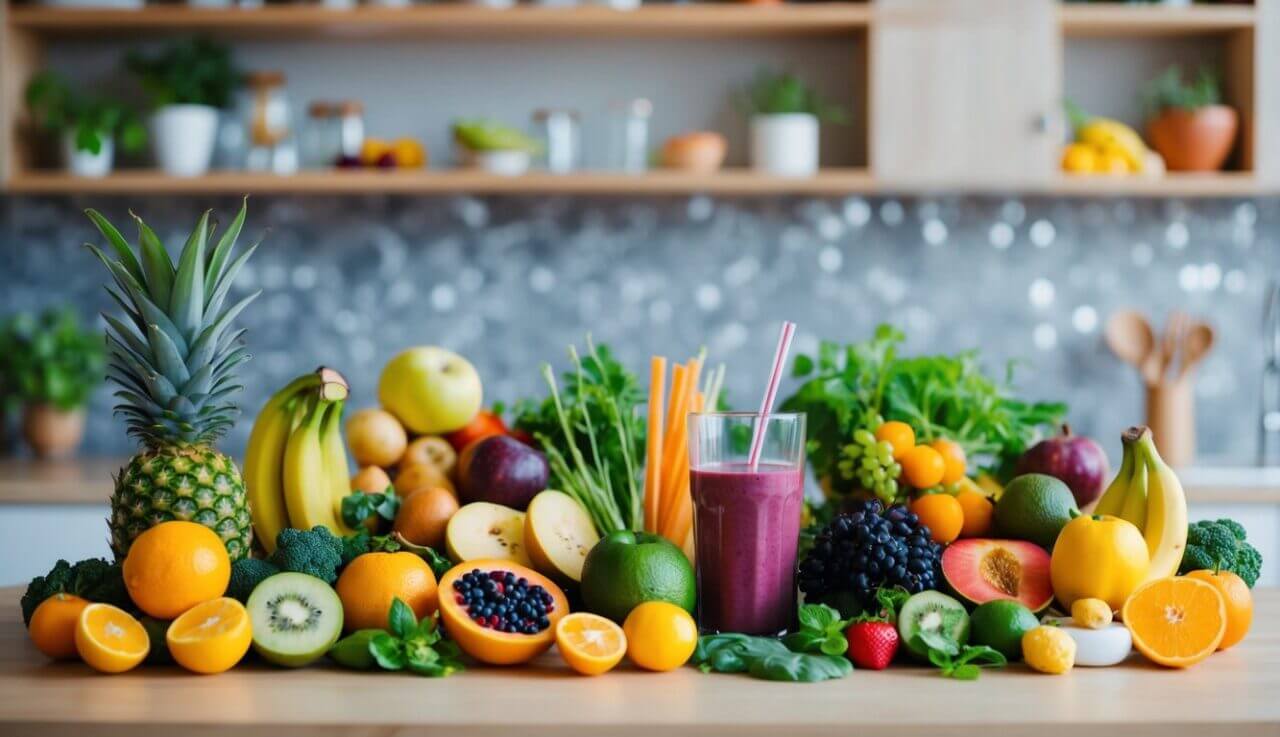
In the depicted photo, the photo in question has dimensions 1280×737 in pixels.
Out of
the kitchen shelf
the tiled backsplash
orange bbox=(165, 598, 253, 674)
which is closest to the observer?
orange bbox=(165, 598, 253, 674)

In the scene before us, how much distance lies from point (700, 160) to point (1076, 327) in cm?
120

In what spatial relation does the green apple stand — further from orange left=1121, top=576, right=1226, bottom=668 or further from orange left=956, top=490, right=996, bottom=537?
orange left=1121, top=576, right=1226, bottom=668

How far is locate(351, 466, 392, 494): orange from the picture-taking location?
1.57 meters

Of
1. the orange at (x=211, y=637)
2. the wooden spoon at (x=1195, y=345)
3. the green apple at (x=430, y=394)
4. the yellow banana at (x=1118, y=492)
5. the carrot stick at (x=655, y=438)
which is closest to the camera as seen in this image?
the orange at (x=211, y=637)

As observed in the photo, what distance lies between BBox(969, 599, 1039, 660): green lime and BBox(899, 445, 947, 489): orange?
0.31 m

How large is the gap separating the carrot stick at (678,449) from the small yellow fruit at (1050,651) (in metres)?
0.47

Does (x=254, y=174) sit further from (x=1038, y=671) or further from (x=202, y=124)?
(x=1038, y=671)

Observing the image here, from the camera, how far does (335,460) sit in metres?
1.54

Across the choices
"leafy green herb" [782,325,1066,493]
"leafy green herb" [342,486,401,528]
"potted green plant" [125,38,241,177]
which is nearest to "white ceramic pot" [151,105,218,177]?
"potted green plant" [125,38,241,177]

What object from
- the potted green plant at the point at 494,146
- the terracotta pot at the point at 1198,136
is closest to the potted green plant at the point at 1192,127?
the terracotta pot at the point at 1198,136

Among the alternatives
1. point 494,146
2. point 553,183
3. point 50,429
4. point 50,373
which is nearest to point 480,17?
point 494,146

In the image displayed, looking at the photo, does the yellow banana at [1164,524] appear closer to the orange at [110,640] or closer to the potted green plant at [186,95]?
the orange at [110,640]

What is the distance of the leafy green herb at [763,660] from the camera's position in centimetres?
109

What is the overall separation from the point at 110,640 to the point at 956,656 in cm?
80
